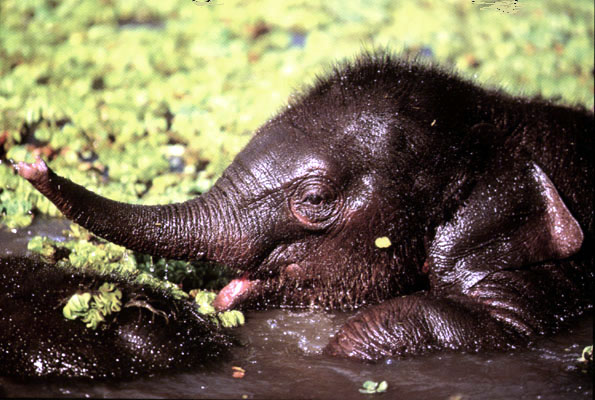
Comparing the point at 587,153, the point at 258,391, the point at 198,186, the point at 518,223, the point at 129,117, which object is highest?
the point at 129,117

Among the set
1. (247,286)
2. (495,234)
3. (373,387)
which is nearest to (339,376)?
(373,387)

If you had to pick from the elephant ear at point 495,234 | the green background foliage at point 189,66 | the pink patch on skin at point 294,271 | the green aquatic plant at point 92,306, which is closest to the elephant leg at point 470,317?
the elephant ear at point 495,234

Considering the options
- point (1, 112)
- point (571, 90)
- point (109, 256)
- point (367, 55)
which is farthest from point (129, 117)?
point (571, 90)

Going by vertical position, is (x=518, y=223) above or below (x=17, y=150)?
below

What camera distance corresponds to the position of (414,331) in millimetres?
6242

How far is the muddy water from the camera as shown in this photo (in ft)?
18.0

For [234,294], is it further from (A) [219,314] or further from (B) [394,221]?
(B) [394,221]

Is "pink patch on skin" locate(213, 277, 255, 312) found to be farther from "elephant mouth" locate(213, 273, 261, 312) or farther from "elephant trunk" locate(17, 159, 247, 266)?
"elephant trunk" locate(17, 159, 247, 266)

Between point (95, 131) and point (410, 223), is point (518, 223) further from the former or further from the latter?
point (95, 131)

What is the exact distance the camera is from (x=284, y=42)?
1252cm

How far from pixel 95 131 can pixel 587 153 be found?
199 inches

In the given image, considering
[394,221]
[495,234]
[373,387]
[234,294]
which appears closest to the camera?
[373,387]

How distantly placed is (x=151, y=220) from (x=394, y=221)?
67.1 inches

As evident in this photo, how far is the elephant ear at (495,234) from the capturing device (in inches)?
260
